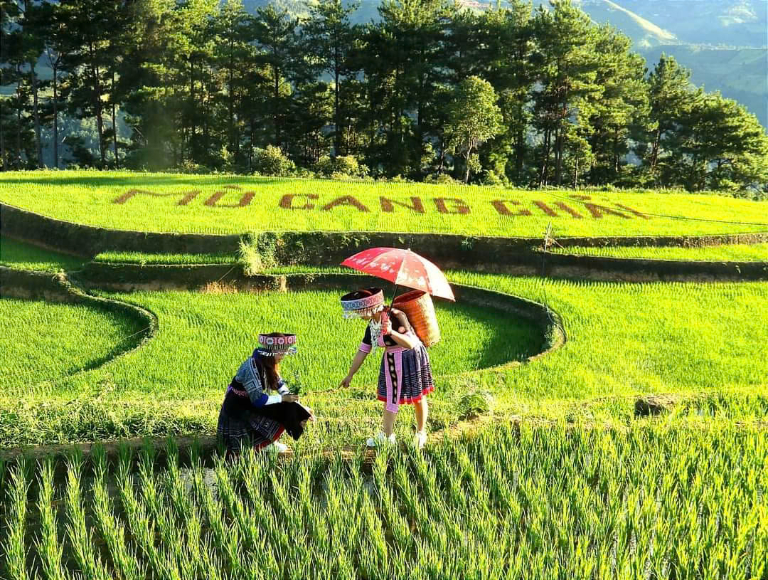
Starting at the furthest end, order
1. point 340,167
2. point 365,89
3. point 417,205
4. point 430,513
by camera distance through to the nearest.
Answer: point 365,89
point 340,167
point 417,205
point 430,513

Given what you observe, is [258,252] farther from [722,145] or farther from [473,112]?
[722,145]

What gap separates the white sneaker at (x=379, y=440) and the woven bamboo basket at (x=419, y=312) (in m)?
0.86

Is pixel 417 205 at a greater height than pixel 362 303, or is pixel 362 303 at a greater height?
pixel 417 205

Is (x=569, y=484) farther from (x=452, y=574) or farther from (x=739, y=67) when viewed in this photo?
(x=739, y=67)

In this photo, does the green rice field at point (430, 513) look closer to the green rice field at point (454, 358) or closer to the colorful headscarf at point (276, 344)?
the colorful headscarf at point (276, 344)

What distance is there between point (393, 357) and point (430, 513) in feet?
4.07

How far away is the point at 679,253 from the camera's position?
1434 centimetres

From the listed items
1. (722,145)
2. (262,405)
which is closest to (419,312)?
(262,405)

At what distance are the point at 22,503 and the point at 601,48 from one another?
135 ft

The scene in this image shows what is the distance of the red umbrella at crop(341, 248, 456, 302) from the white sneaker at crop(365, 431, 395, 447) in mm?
1274

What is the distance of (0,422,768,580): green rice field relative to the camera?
3334 mm

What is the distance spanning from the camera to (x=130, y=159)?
102 ft

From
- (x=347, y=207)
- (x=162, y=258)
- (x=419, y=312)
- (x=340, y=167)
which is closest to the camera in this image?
(x=419, y=312)

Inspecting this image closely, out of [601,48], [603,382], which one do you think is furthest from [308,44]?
[603,382]
